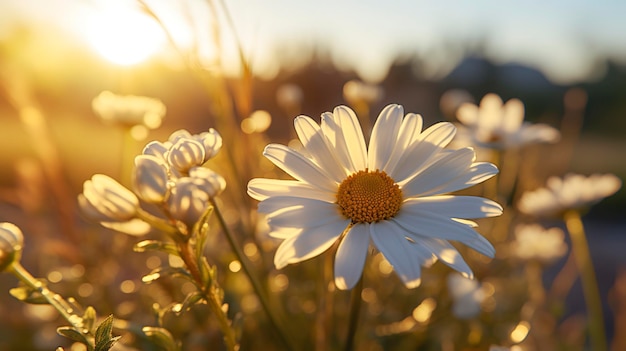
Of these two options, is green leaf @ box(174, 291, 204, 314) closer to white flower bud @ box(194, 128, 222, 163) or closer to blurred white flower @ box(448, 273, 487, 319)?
white flower bud @ box(194, 128, 222, 163)

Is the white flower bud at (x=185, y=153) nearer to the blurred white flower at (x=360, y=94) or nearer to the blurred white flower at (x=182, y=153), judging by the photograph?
the blurred white flower at (x=182, y=153)

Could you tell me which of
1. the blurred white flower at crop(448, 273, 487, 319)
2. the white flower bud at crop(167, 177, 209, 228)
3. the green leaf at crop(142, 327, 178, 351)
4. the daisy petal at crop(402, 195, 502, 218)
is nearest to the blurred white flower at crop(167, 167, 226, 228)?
the white flower bud at crop(167, 177, 209, 228)

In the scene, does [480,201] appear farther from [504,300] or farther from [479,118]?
[479,118]

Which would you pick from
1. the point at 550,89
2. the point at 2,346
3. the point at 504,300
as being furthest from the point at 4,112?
the point at 550,89

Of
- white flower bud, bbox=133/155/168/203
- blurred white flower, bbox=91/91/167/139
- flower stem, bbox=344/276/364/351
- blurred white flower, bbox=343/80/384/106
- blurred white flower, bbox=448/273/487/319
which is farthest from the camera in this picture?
blurred white flower, bbox=343/80/384/106

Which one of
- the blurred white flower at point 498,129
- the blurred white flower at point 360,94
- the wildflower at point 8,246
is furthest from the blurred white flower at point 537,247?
the wildflower at point 8,246

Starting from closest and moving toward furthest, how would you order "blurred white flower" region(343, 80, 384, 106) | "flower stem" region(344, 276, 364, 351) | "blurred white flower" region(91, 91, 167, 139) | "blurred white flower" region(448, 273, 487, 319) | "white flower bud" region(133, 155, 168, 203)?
1. "white flower bud" region(133, 155, 168, 203)
2. "flower stem" region(344, 276, 364, 351)
3. "blurred white flower" region(448, 273, 487, 319)
4. "blurred white flower" region(91, 91, 167, 139)
5. "blurred white flower" region(343, 80, 384, 106)

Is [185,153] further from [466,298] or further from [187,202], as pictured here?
[466,298]
